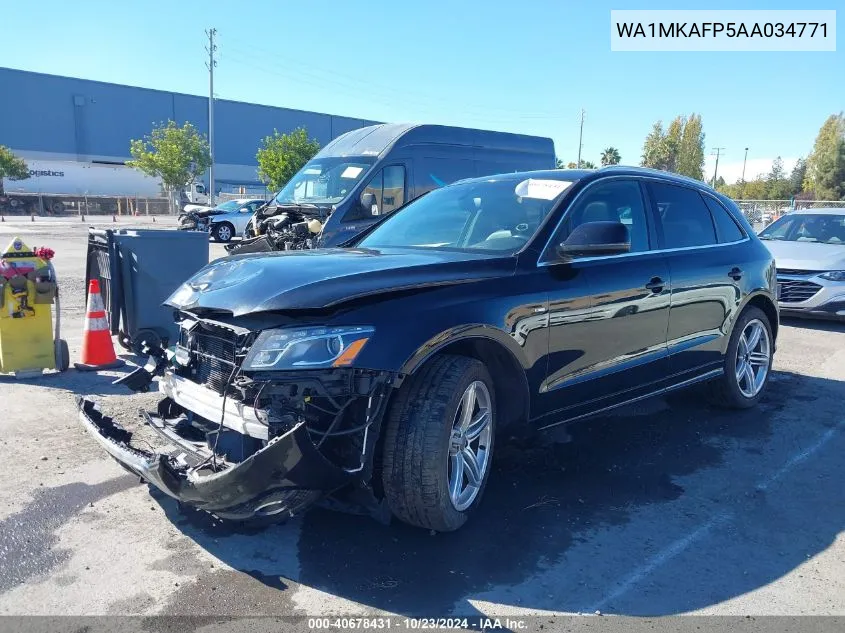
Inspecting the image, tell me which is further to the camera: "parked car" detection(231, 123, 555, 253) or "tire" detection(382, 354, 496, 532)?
"parked car" detection(231, 123, 555, 253)

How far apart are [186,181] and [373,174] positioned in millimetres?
43782

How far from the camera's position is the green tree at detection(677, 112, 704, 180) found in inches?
Result: 3041

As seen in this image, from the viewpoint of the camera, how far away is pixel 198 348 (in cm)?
344

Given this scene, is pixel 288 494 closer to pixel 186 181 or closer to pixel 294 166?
pixel 294 166

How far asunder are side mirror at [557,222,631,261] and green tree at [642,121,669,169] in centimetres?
7508

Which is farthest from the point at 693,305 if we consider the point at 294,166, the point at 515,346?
the point at 294,166

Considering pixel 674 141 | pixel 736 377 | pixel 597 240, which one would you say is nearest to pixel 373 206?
pixel 736 377

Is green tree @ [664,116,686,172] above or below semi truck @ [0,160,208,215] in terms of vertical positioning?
above

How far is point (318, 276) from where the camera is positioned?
10.4ft

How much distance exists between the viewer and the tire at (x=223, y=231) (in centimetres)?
2461

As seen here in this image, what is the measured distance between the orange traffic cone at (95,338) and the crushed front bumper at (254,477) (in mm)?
3601

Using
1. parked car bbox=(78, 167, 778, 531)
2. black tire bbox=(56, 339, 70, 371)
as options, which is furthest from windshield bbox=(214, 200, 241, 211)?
parked car bbox=(78, 167, 778, 531)

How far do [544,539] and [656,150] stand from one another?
3065 inches

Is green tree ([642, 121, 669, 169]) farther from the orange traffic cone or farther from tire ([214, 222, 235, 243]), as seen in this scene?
the orange traffic cone
